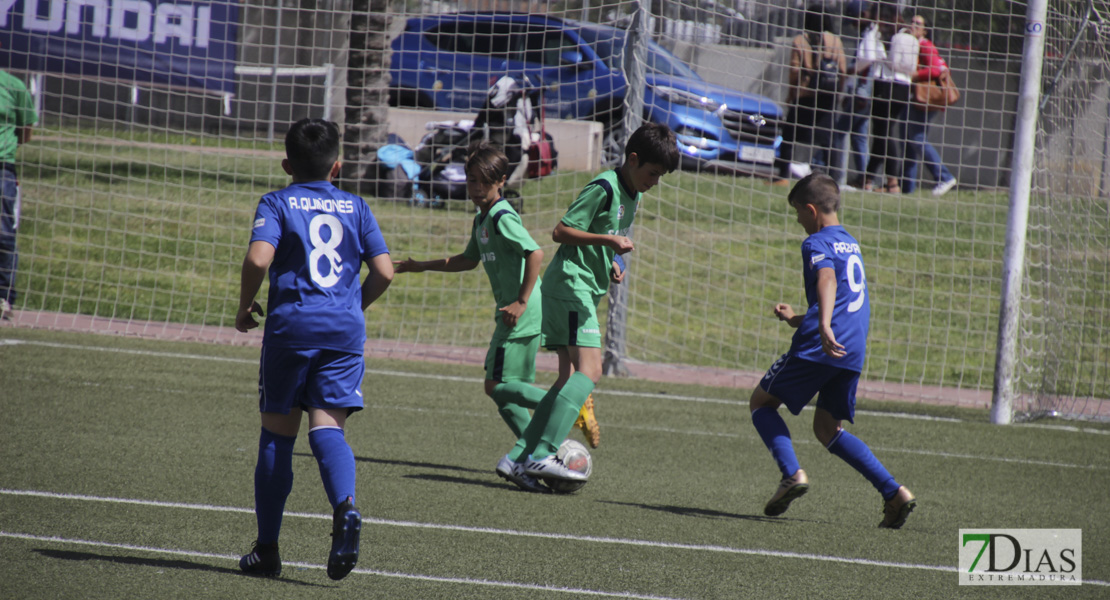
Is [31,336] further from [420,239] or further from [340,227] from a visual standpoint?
[340,227]

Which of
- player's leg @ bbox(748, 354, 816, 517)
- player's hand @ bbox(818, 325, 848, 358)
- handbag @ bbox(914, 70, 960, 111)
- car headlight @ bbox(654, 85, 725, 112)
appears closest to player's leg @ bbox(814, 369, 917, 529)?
player's leg @ bbox(748, 354, 816, 517)

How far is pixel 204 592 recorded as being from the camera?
10.7 ft

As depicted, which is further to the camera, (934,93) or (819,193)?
(934,93)

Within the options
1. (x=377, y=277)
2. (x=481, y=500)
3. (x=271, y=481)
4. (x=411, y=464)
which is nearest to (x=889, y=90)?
(x=411, y=464)

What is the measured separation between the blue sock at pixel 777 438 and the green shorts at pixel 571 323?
2.79 feet

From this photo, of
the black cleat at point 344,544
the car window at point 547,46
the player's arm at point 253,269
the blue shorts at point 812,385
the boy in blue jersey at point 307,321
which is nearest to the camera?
the black cleat at point 344,544

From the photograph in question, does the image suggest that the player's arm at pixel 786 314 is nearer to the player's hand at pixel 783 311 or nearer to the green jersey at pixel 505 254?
the player's hand at pixel 783 311

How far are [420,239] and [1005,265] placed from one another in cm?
611

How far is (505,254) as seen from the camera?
524cm

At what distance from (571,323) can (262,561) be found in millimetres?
2091

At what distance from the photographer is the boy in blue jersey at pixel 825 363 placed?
4.61 metres

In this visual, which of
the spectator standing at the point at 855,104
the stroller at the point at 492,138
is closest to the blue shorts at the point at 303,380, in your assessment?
the spectator standing at the point at 855,104

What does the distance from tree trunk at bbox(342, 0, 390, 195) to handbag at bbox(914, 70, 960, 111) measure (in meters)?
5.33

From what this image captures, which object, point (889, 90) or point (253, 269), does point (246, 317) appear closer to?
point (253, 269)
